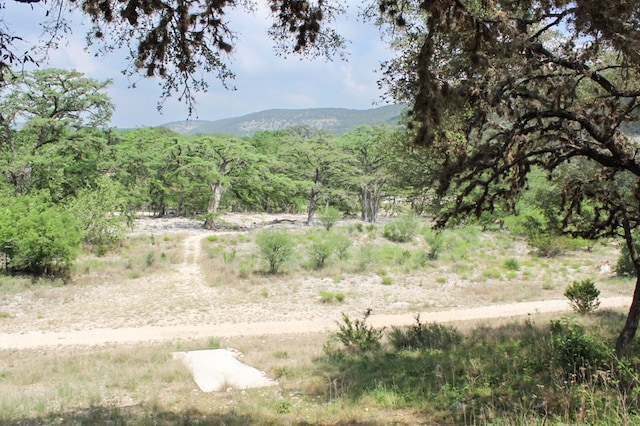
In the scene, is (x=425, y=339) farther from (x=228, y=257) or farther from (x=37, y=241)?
(x=228, y=257)

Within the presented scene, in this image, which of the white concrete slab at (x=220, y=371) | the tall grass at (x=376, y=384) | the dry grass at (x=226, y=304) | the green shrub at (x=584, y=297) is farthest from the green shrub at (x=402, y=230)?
the white concrete slab at (x=220, y=371)

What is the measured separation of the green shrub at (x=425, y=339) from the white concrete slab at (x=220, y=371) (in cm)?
324

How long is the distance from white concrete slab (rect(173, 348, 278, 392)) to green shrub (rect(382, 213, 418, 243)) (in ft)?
72.0

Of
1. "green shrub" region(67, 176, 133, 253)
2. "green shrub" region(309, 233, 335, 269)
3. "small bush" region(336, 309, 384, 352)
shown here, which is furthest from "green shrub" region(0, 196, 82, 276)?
"small bush" region(336, 309, 384, 352)

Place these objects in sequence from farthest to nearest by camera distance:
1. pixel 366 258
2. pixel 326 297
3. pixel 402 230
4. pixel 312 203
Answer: pixel 312 203
pixel 402 230
pixel 366 258
pixel 326 297

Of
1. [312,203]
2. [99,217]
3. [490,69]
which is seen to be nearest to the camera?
[490,69]

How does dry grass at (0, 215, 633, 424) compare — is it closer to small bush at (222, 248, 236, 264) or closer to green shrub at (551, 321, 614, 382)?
small bush at (222, 248, 236, 264)

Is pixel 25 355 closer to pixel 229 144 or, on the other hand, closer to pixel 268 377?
pixel 268 377

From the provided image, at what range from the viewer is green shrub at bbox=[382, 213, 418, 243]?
3201 cm

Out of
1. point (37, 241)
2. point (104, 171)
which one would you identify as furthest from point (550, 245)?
point (104, 171)

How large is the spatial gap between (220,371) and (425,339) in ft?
14.8

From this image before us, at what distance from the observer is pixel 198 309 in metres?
17.8

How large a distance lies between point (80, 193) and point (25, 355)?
15544 millimetres

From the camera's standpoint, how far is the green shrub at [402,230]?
32009mm
